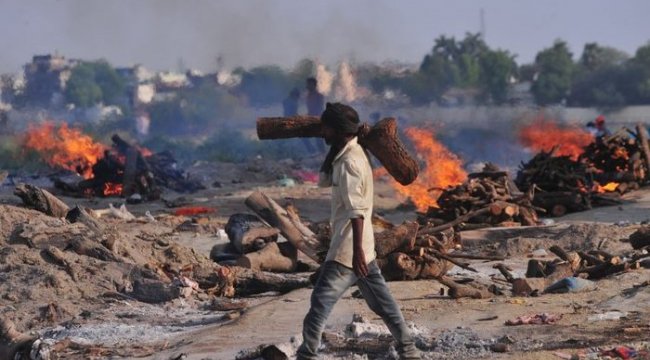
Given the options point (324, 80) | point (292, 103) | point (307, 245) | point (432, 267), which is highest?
point (324, 80)

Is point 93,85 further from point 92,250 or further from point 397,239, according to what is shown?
point 397,239

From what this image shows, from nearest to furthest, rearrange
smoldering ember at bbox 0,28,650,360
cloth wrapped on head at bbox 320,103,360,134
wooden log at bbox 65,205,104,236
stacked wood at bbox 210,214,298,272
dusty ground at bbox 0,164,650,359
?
cloth wrapped on head at bbox 320,103,360,134 < dusty ground at bbox 0,164,650,359 < smoldering ember at bbox 0,28,650,360 < stacked wood at bbox 210,214,298,272 < wooden log at bbox 65,205,104,236

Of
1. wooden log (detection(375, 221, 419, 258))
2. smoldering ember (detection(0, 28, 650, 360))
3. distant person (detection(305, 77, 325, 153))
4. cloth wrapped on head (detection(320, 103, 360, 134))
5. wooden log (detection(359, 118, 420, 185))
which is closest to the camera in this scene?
cloth wrapped on head (detection(320, 103, 360, 134))

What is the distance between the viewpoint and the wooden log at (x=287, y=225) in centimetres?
1170

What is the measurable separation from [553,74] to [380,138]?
3784 centimetres

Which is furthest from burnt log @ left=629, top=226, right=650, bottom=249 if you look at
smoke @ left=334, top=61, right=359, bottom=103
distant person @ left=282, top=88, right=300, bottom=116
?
distant person @ left=282, top=88, right=300, bottom=116

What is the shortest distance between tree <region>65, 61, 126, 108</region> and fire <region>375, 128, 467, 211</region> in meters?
31.6

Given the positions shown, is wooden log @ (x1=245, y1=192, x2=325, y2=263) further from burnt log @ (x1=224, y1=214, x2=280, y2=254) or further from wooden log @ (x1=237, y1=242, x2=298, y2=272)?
burnt log @ (x1=224, y1=214, x2=280, y2=254)

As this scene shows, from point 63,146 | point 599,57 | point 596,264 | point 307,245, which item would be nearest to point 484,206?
point 307,245

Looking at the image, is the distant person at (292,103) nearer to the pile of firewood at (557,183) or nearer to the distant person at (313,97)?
the distant person at (313,97)

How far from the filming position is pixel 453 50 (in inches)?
2101

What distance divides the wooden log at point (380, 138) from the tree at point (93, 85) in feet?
155

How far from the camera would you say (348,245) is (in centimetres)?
709

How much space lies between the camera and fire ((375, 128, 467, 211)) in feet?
66.9
